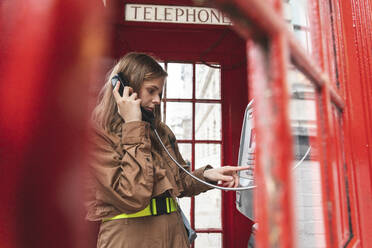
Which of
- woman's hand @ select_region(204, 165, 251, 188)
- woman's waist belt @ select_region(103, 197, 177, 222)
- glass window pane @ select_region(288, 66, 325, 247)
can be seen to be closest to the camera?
glass window pane @ select_region(288, 66, 325, 247)

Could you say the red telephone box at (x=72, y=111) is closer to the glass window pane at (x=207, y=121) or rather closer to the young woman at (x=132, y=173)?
the young woman at (x=132, y=173)

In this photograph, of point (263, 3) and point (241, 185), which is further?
point (241, 185)

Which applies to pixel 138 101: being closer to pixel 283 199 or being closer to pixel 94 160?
pixel 94 160

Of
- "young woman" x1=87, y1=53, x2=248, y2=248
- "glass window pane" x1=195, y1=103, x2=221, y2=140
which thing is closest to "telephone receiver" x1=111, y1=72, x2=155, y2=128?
"young woman" x1=87, y1=53, x2=248, y2=248

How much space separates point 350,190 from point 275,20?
0.58 m

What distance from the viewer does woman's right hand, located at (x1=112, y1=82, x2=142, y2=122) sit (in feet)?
2.89

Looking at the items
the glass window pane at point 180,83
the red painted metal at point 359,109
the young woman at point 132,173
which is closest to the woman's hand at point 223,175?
the young woman at point 132,173

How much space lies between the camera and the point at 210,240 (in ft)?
5.38

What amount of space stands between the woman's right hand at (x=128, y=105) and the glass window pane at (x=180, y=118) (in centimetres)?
80

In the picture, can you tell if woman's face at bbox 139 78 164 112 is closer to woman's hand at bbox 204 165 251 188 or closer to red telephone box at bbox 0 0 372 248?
woman's hand at bbox 204 165 251 188

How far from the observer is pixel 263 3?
0.70ft

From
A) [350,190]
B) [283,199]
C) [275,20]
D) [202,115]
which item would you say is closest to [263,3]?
[275,20]

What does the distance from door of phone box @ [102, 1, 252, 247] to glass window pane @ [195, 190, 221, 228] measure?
2 cm

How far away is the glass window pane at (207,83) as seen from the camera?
171cm
